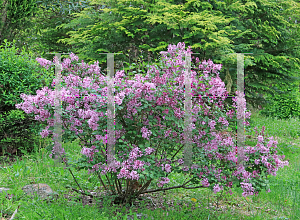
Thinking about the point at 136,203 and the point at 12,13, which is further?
the point at 12,13

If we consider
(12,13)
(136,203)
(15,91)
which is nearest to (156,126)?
(136,203)

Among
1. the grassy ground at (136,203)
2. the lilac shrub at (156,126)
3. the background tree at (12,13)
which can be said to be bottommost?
the grassy ground at (136,203)

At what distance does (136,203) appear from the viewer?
3236 millimetres

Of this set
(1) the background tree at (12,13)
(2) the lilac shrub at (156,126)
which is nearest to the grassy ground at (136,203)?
(2) the lilac shrub at (156,126)

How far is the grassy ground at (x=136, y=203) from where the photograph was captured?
2.74m

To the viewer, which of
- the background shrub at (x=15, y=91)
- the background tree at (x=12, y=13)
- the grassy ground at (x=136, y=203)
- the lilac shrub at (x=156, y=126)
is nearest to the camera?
the lilac shrub at (x=156, y=126)

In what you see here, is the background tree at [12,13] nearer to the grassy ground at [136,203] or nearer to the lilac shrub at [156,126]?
the grassy ground at [136,203]

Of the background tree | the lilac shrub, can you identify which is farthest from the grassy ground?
the background tree

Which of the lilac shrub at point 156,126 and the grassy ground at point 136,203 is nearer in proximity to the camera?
the lilac shrub at point 156,126

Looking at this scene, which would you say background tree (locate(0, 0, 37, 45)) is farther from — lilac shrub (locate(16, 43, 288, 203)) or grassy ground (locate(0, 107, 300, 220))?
lilac shrub (locate(16, 43, 288, 203))

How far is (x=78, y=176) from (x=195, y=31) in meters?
3.97

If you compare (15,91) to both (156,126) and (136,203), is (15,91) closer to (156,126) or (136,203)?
(136,203)

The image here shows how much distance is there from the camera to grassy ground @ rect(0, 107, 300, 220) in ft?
8.99

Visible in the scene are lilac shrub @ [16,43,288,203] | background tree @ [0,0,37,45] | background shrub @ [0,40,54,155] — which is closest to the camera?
lilac shrub @ [16,43,288,203]
